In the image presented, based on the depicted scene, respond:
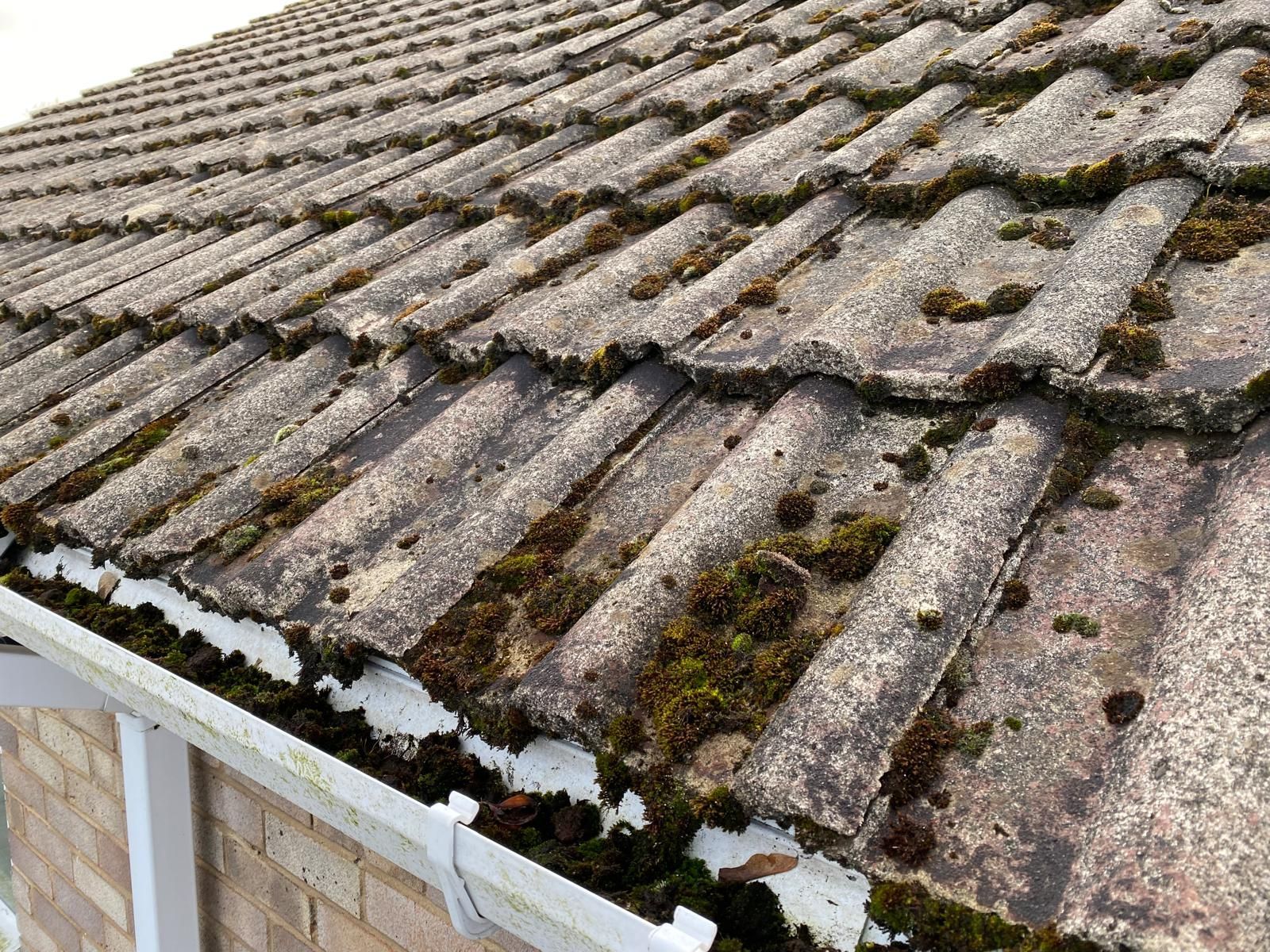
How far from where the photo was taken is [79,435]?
158 inches

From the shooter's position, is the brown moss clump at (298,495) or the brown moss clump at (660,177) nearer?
the brown moss clump at (298,495)

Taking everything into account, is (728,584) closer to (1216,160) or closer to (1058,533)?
(1058,533)

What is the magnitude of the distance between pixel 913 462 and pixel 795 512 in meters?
0.37

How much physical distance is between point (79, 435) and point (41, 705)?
1.22 m

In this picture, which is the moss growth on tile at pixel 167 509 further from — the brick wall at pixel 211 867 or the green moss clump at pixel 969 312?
the green moss clump at pixel 969 312

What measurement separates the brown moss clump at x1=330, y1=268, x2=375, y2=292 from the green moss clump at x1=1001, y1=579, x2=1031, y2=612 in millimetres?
3394

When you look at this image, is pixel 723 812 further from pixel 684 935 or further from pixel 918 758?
pixel 918 758

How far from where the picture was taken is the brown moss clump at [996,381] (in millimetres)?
2508

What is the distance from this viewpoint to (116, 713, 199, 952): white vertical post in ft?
11.1

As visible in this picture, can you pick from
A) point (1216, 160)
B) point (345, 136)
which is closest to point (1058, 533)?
point (1216, 160)

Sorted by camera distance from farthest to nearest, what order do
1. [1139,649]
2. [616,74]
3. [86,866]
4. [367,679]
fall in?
[616,74] → [86,866] → [367,679] → [1139,649]

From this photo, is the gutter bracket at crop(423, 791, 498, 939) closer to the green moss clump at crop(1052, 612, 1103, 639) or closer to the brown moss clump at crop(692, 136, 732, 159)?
the green moss clump at crop(1052, 612, 1103, 639)

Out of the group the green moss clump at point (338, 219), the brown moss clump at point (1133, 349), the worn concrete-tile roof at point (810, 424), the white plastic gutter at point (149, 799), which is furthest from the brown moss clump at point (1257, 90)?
the white plastic gutter at point (149, 799)

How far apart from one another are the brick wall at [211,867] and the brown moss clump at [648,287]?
2.26 m
